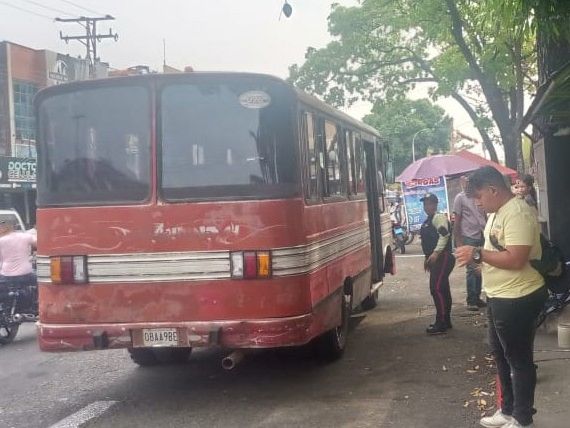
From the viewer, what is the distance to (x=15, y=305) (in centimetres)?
930

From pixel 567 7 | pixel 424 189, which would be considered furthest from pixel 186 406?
pixel 424 189

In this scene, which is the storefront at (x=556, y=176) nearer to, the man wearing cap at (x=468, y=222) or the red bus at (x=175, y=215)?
the man wearing cap at (x=468, y=222)

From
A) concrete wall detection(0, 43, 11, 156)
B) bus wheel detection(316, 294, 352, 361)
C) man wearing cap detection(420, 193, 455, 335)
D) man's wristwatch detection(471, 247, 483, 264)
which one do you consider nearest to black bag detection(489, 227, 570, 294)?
man's wristwatch detection(471, 247, 483, 264)

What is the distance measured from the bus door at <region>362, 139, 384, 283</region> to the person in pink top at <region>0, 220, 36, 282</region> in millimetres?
4625

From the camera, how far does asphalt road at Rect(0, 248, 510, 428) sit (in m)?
5.54

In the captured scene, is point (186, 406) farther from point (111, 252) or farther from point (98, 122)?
point (98, 122)

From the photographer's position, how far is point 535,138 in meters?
9.81

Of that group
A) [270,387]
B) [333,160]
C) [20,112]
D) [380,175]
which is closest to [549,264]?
[270,387]

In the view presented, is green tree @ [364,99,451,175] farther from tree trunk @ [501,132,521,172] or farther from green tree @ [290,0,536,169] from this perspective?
tree trunk @ [501,132,521,172]

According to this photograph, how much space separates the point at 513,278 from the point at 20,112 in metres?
30.0

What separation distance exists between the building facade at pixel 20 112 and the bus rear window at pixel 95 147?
23.0 metres

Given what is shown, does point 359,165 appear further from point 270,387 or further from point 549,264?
point 549,264

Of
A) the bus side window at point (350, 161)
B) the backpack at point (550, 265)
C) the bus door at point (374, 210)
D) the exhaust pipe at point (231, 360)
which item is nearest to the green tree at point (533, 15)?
the backpack at point (550, 265)

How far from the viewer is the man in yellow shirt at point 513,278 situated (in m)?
4.36
